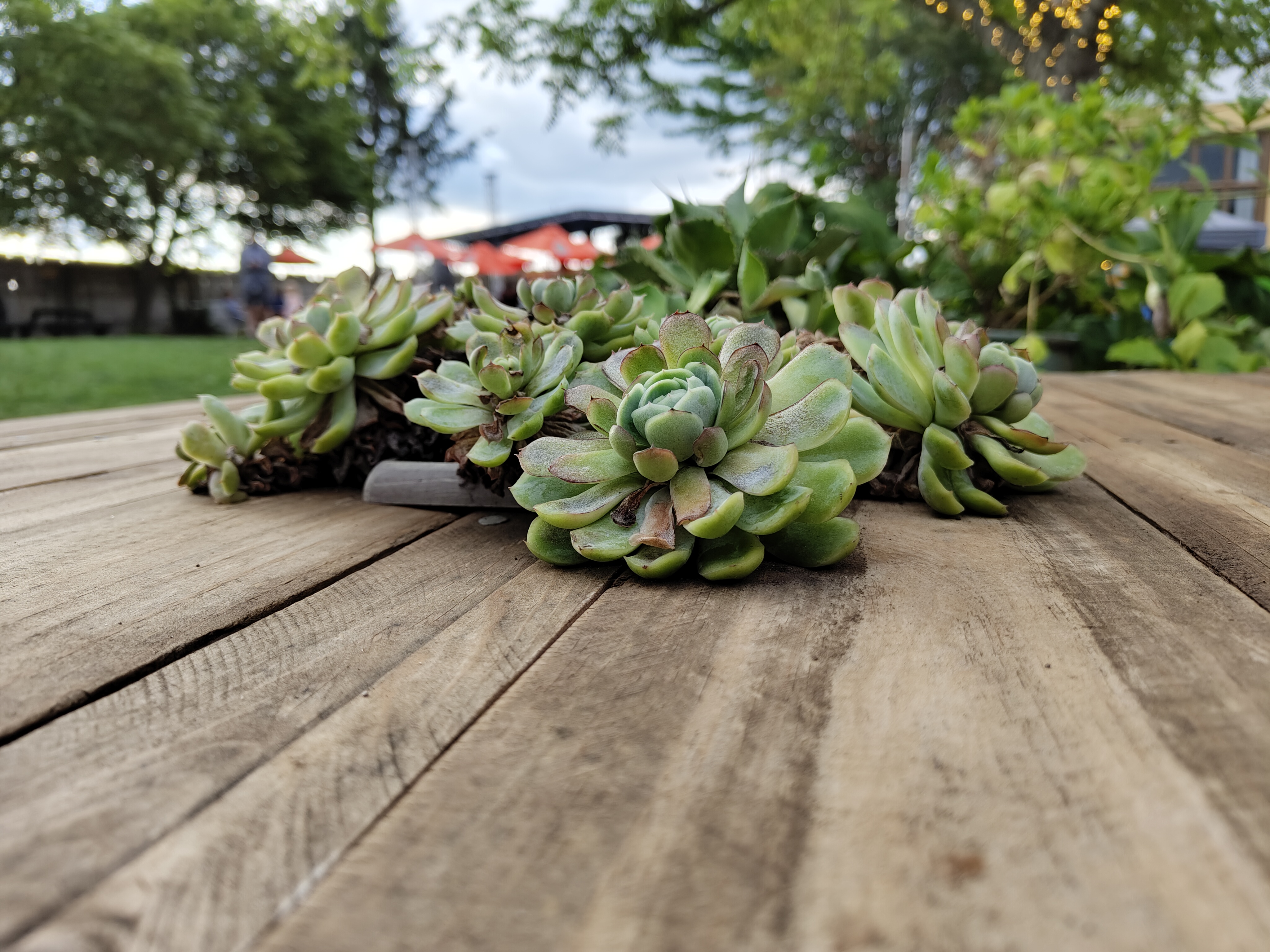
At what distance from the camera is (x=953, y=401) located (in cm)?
74

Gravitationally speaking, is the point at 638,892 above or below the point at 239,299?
below

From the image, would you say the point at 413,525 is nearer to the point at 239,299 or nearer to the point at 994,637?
the point at 994,637

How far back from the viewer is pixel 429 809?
34 centimetres

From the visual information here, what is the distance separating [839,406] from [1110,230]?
5.86 ft

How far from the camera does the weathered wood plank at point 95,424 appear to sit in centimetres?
143

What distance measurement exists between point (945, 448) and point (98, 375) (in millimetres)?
7117

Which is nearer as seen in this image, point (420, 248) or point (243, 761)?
point (243, 761)

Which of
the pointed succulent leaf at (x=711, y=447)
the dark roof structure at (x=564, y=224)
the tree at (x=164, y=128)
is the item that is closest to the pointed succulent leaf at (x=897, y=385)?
the pointed succulent leaf at (x=711, y=447)

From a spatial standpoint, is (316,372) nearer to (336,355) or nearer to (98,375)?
(336,355)

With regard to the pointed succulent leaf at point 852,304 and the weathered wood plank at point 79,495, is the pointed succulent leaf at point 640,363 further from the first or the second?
the weathered wood plank at point 79,495

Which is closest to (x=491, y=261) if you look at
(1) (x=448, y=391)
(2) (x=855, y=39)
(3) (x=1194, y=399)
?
(2) (x=855, y=39)

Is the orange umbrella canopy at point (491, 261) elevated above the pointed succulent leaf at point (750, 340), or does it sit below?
above

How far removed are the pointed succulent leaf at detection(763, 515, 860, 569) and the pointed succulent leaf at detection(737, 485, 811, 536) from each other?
3 centimetres

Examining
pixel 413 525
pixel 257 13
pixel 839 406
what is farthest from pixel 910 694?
pixel 257 13
